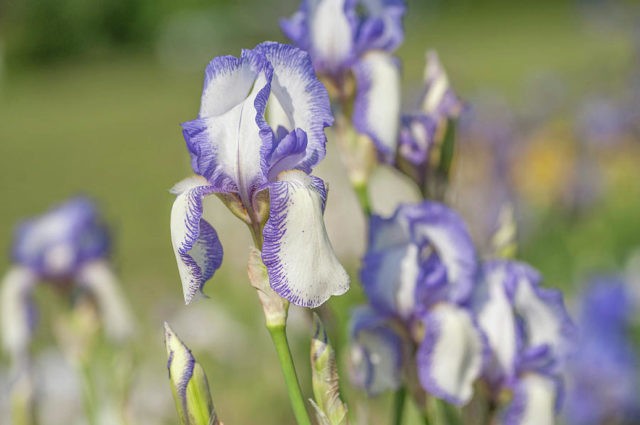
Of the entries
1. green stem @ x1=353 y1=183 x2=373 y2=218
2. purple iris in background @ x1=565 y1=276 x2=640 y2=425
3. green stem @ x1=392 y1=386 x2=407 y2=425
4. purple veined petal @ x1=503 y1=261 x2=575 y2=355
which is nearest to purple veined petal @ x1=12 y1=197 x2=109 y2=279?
green stem @ x1=353 y1=183 x2=373 y2=218

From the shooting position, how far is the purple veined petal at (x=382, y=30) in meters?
1.15

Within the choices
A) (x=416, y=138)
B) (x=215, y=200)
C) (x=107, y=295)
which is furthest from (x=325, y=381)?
(x=215, y=200)

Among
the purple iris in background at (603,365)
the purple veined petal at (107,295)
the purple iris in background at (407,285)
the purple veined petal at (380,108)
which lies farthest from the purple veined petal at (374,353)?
the purple iris in background at (603,365)

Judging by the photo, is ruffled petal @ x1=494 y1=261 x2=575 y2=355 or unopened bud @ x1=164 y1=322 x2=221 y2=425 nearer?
unopened bud @ x1=164 y1=322 x2=221 y2=425

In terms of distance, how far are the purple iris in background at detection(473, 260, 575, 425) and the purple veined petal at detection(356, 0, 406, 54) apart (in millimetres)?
310

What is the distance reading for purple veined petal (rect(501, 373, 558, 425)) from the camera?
1047 mm

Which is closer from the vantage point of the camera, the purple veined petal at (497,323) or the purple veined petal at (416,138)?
the purple veined petal at (497,323)

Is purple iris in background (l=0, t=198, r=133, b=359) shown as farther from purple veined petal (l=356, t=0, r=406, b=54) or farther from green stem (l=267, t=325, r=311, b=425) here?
green stem (l=267, t=325, r=311, b=425)

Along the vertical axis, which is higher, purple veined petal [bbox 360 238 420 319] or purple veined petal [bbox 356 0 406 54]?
purple veined petal [bbox 356 0 406 54]

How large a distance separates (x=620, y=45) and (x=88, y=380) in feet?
36.0

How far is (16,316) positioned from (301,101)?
871 millimetres

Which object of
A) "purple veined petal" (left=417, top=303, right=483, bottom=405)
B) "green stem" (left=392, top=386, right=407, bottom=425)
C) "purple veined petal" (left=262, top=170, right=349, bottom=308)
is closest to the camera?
"purple veined petal" (left=262, top=170, right=349, bottom=308)

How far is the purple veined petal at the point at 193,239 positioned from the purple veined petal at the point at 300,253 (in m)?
0.06

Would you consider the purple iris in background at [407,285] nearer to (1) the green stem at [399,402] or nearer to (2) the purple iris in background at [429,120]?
(1) the green stem at [399,402]
